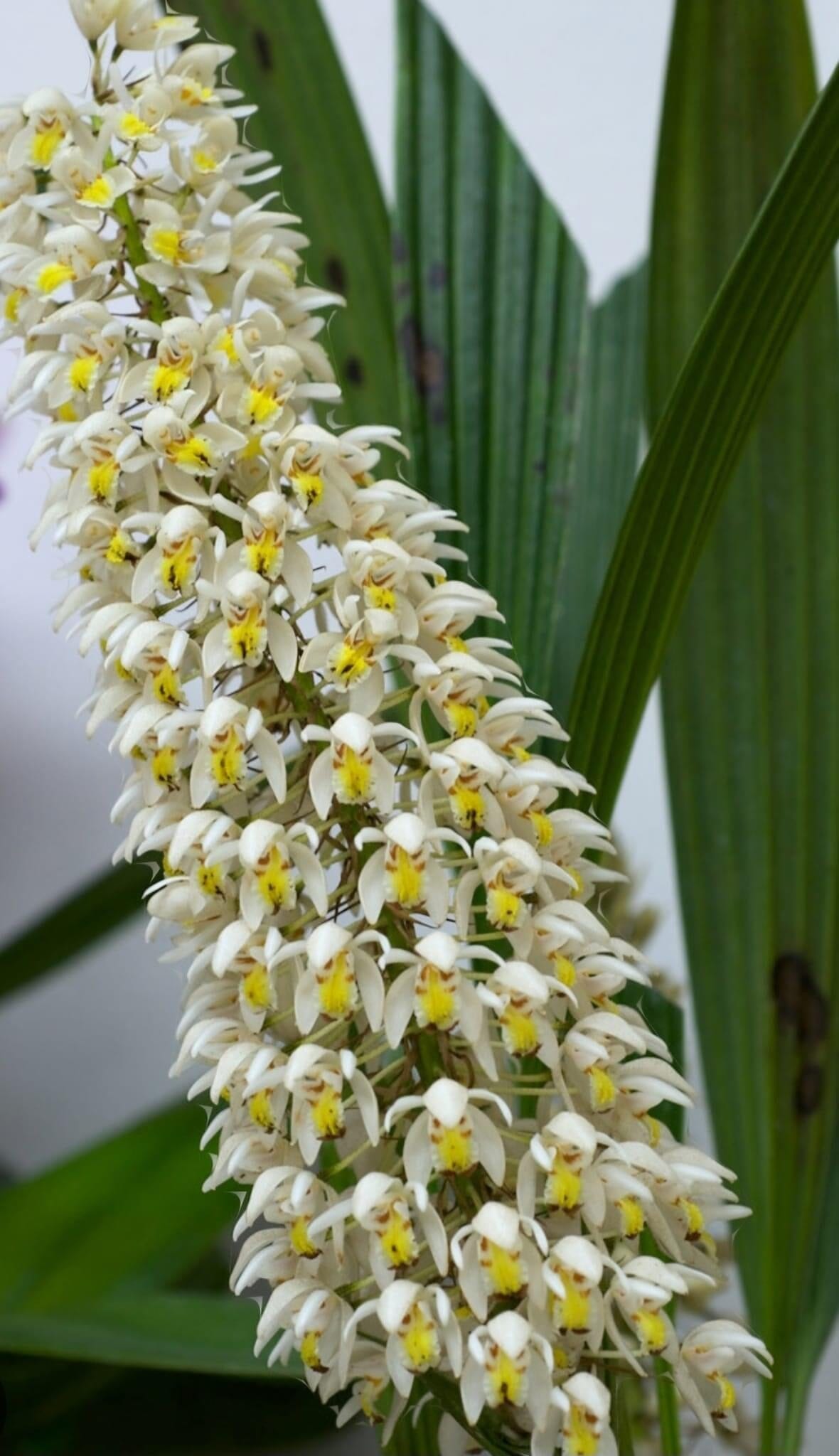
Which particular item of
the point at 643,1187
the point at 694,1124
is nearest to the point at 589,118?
the point at 694,1124

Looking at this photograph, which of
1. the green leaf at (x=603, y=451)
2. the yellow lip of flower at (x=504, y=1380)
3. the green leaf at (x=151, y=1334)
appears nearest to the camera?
the yellow lip of flower at (x=504, y=1380)

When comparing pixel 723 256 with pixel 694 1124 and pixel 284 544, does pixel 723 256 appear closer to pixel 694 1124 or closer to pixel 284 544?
pixel 284 544

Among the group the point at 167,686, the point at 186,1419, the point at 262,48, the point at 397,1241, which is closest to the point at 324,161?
the point at 262,48

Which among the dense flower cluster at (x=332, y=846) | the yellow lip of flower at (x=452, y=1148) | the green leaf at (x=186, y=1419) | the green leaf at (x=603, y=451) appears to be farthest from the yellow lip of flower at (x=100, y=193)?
the green leaf at (x=186, y=1419)

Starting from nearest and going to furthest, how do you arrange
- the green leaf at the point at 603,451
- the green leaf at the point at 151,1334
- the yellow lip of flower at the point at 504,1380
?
the yellow lip of flower at the point at 504,1380
the green leaf at the point at 151,1334
the green leaf at the point at 603,451

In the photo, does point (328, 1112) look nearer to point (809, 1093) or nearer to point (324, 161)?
point (809, 1093)

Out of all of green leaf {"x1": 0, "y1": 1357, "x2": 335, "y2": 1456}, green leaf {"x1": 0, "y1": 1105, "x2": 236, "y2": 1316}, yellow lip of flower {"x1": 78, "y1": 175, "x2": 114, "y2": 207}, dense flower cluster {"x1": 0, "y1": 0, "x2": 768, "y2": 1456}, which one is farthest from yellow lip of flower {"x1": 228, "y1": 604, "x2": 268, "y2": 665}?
green leaf {"x1": 0, "y1": 1357, "x2": 335, "y2": 1456}

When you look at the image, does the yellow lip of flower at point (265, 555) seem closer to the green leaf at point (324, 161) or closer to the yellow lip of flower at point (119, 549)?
the yellow lip of flower at point (119, 549)

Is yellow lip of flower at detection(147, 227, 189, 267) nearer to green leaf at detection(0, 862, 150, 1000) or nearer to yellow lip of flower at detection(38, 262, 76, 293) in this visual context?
yellow lip of flower at detection(38, 262, 76, 293)
